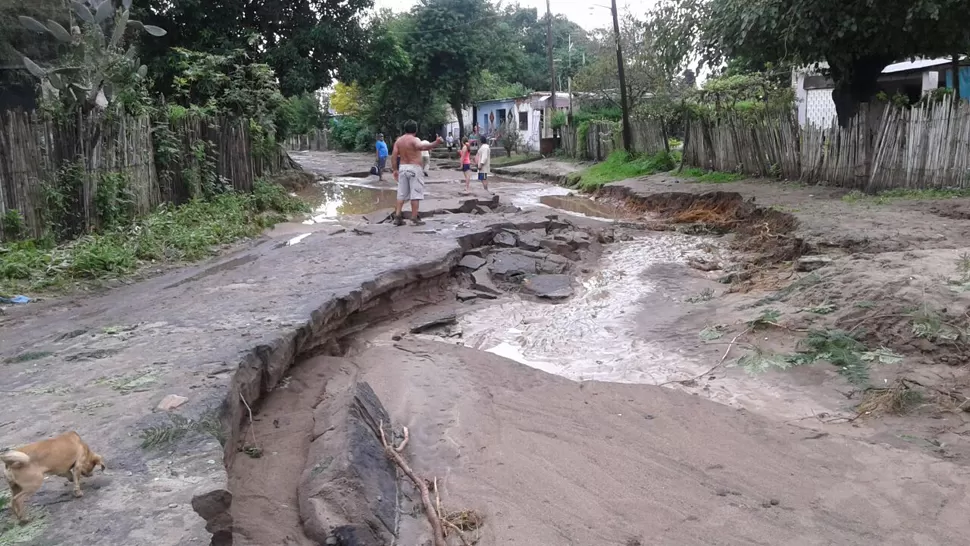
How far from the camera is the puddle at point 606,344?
5023 millimetres

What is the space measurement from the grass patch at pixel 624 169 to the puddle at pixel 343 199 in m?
5.25

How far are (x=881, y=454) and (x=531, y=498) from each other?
2.02 metres

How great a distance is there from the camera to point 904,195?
1048 centimetres

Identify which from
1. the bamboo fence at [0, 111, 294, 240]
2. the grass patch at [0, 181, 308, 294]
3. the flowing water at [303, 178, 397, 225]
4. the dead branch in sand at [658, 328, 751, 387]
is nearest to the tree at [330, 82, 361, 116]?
the flowing water at [303, 178, 397, 225]

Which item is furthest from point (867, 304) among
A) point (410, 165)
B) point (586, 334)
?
point (410, 165)

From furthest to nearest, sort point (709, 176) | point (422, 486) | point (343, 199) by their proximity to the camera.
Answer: point (343, 199), point (709, 176), point (422, 486)

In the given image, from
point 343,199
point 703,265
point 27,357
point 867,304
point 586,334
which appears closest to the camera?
point 27,357

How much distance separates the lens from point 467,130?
42844mm

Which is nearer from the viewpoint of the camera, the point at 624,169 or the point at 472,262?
the point at 472,262

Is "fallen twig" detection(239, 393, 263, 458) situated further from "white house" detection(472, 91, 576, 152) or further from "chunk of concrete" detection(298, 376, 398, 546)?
"white house" detection(472, 91, 576, 152)

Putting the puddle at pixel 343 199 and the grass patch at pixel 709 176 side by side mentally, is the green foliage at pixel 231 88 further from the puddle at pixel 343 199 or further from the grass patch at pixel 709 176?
the grass patch at pixel 709 176

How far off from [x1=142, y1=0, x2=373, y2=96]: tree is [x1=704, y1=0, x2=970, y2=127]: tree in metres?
12.1

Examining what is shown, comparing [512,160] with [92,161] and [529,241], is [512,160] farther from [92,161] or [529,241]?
[92,161]

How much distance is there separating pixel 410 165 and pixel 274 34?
42.8 feet
